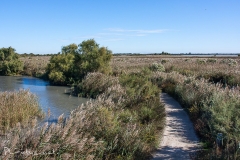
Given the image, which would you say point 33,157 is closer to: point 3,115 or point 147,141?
point 147,141

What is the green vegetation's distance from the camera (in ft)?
97.7

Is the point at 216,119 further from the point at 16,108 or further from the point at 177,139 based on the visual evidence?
the point at 16,108

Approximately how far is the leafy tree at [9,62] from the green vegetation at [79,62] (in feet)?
43.5

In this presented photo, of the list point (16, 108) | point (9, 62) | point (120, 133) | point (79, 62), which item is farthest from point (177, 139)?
point (9, 62)

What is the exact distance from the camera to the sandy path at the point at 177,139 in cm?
818

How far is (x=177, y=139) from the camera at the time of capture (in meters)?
9.62

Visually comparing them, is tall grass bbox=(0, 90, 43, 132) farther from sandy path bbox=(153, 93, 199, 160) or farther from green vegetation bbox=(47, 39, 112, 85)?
green vegetation bbox=(47, 39, 112, 85)

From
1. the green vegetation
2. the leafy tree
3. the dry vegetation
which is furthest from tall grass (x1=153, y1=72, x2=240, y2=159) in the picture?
the leafy tree

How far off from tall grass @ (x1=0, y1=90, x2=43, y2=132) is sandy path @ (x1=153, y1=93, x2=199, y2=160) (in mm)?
5247

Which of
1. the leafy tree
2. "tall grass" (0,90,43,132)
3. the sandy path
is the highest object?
the leafy tree

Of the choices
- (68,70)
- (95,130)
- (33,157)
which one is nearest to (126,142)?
(95,130)

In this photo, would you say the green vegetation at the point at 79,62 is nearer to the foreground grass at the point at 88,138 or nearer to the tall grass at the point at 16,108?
the tall grass at the point at 16,108

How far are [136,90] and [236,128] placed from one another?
32.6 ft

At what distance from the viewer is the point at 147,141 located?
355 inches
